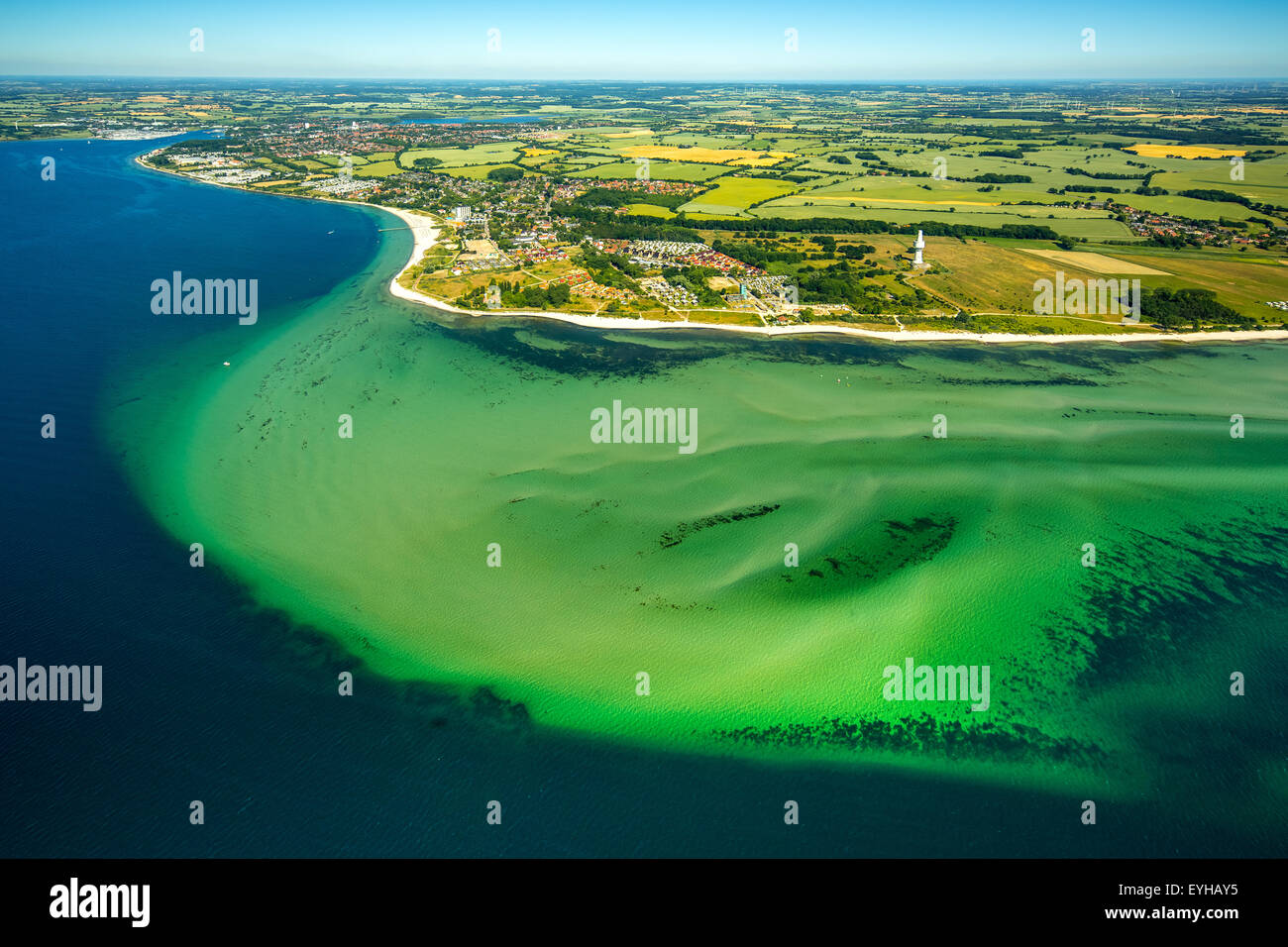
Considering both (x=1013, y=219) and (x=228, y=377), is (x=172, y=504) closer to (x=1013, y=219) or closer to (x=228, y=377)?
(x=228, y=377)

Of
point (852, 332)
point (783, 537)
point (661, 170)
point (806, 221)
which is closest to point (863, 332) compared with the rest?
point (852, 332)

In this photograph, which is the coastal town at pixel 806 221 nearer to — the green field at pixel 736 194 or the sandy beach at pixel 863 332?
the green field at pixel 736 194

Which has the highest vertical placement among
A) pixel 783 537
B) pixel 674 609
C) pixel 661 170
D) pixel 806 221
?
pixel 661 170

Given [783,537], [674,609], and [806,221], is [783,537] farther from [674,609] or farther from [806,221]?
[806,221]

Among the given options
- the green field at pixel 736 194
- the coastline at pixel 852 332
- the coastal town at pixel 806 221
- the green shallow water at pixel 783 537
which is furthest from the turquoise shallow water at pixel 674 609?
the green field at pixel 736 194

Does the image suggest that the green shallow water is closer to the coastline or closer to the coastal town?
the coastline

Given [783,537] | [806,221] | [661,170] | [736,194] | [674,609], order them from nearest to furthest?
1. [674,609]
2. [783,537]
3. [806,221]
4. [736,194]
5. [661,170]
